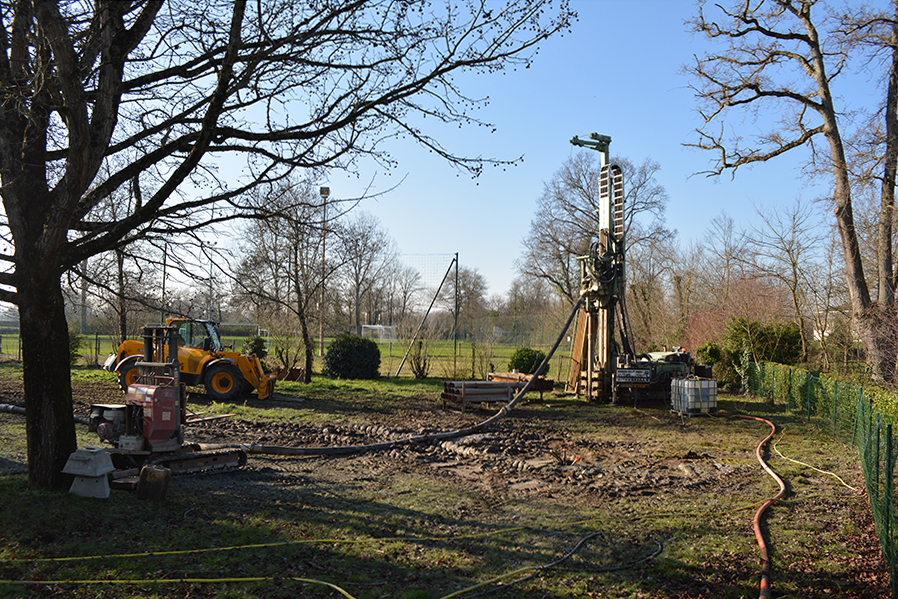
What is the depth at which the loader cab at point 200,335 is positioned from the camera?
1534 cm

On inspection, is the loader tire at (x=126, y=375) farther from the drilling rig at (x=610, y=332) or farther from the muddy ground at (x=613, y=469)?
the drilling rig at (x=610, y=332)

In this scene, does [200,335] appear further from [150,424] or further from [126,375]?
[150,424]

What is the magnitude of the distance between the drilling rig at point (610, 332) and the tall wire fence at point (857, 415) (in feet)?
7.83

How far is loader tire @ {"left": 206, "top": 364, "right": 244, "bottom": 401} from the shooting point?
1438 cm

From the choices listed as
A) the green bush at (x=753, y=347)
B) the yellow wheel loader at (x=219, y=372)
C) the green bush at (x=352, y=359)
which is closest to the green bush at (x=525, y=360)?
the green bush at (x=352, y=359)

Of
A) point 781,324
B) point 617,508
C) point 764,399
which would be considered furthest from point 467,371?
point 617,508

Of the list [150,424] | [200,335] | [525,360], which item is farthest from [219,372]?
[525,360]

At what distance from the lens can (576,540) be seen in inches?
217

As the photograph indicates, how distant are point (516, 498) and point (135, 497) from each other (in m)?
3.98

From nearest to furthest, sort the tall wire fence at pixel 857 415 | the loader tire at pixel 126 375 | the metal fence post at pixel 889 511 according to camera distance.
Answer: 1. the metal fence post at pixel 889 511
2. the tall wire fence at pixel 857 415
3. the loader tire at pixel 126 375

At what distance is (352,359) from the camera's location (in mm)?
19609

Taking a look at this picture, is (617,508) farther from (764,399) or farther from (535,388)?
(764,399)

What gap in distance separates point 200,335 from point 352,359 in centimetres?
525

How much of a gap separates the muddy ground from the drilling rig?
Result: 1.24 m
